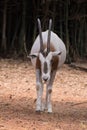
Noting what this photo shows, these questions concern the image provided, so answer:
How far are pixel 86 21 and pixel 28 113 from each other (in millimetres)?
10943

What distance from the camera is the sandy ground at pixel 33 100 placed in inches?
304

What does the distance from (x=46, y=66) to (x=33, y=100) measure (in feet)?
7.71

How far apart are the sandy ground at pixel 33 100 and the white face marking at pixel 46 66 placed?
718mm

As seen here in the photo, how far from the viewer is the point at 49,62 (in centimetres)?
861

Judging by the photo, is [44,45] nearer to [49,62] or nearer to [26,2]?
[49,62]

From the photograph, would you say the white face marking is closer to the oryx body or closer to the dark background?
the oryx body

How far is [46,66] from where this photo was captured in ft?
28.0

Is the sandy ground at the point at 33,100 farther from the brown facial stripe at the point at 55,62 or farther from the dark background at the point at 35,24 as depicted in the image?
the dark background at the point at 35,24

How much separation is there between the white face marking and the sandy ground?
72cm

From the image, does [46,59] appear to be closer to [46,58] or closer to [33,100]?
[46,58]

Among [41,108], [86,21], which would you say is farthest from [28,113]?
[86,21]

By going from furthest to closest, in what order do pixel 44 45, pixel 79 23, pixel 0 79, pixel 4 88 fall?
pixel 79 23
pixel 0 79
pixel 4 88
pixel 44 45

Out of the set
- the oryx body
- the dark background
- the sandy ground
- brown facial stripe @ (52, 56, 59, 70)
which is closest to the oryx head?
the oryx body

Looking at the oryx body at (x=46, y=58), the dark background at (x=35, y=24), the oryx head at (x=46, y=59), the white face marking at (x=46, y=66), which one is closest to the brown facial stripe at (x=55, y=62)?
the oryx body at (x=46, y=58)
